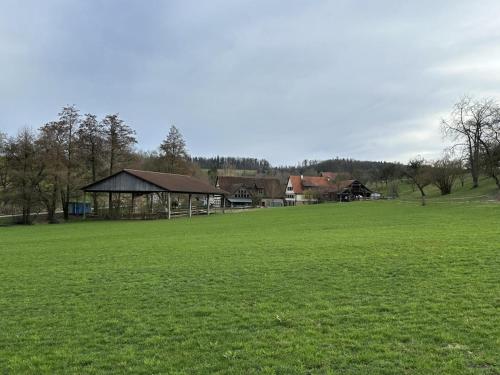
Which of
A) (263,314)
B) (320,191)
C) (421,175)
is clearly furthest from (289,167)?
(263,314)

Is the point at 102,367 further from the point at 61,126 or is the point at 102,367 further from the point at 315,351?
the point at 61,126

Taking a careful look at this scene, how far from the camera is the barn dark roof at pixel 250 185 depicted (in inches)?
3891

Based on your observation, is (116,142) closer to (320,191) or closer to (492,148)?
(492,148)

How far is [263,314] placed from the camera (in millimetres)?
6883

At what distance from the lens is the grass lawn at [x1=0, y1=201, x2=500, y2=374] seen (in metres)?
5.02

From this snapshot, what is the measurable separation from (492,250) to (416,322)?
284 inches

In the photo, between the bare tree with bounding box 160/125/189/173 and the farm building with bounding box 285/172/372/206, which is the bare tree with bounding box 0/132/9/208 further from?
the farm building with bounding box 285/172/372/206

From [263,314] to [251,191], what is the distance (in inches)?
3615

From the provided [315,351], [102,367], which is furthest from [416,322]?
[102,367]

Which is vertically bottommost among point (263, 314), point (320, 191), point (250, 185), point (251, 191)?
point (263, 314)

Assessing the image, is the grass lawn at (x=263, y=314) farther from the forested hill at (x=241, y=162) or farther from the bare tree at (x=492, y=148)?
the forested hill at (x=241, y=162)

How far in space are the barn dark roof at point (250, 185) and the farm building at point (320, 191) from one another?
14.1 ft

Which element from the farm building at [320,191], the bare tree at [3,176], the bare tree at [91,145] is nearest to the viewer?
the bare tree at [3,176]

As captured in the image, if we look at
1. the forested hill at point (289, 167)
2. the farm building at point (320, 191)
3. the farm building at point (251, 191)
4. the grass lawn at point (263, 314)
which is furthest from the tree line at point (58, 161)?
the forested hill at point (289, 167)
